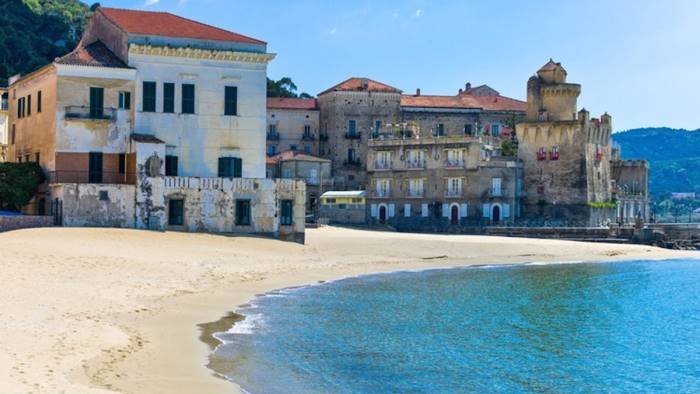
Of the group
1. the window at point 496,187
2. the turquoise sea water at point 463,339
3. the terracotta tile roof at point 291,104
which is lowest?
the turquoise sea water at point 463,339

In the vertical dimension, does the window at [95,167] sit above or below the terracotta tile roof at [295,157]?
below

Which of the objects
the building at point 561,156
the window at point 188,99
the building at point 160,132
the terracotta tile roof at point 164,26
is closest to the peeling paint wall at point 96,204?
the building at point 160,132

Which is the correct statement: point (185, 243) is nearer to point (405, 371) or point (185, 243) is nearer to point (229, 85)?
point (229, 85)

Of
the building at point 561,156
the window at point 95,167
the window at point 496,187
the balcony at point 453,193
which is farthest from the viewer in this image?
the building at point 561,156

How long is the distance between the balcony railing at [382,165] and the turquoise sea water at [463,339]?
1542 inches

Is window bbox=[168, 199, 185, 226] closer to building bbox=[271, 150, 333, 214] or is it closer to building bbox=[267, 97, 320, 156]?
building bbox=[271, 150, 333, 214]

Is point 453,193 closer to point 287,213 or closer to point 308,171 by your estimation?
point 308,171

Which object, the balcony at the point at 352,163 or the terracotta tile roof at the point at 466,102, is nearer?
the balcony at the point at 352,163

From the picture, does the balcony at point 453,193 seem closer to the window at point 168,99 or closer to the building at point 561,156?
the building at point 561,156

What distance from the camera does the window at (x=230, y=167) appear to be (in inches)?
1996

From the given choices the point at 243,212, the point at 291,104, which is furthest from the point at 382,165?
the point at 243,212

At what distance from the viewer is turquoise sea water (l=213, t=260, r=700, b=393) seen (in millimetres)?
19875

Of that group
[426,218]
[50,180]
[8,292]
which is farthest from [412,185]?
[8,292]

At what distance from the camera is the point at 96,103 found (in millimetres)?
48375
